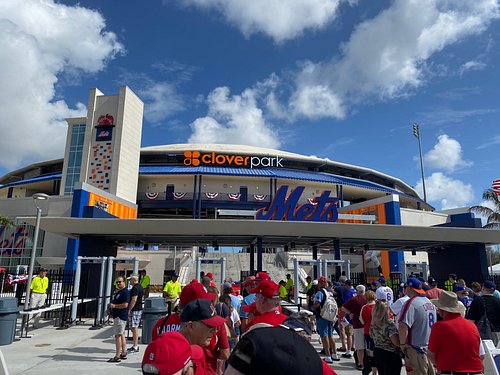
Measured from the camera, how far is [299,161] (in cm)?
5394

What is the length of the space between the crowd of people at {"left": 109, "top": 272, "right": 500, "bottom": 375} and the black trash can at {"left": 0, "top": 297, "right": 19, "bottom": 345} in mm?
3819

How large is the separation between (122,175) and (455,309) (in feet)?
108

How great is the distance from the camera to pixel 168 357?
2.10 metres

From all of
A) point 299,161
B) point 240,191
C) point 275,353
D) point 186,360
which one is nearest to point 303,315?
point 186,360

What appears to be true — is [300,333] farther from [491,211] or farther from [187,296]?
[491,211]

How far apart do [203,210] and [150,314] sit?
40408mm

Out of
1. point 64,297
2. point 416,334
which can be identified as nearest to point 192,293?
point 416,334

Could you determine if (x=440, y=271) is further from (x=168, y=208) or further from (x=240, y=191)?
(x=168, y=208)

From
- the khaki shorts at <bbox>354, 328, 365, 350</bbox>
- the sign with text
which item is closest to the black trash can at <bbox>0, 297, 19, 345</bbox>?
the khaki shorts at <bbox>354, 328, 365, 350</bbox>

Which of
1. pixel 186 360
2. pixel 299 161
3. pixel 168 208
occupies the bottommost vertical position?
pixel 186 360

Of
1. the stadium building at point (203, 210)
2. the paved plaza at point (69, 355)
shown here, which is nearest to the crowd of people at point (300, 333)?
the paved plaza at point (69, 355)

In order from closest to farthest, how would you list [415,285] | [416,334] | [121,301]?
[416,334], [415,285], [121,301]

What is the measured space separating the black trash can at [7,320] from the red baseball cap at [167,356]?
36.1 feet

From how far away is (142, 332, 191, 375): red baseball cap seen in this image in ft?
6.79
